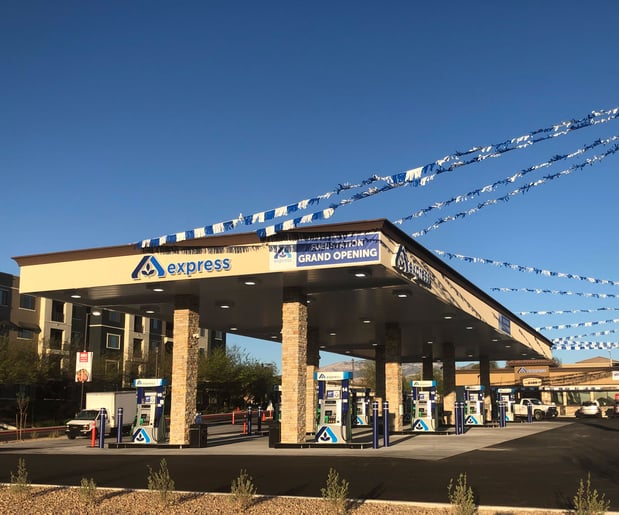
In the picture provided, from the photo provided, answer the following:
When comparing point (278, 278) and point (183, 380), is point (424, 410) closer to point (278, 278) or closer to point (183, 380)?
point (183, 380)

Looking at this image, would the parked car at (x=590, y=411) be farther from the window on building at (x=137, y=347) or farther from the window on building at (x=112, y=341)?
the window on building at (x=112, y=341)

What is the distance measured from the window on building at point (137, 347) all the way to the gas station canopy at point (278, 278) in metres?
39.2

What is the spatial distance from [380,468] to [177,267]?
10.3m

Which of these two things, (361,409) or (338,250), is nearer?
(338,250)

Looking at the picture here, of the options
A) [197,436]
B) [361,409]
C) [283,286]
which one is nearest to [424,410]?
[361,409]

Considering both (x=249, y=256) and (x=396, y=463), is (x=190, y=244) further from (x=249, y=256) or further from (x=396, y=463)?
(x=396, y=463)

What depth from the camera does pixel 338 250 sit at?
813 inches

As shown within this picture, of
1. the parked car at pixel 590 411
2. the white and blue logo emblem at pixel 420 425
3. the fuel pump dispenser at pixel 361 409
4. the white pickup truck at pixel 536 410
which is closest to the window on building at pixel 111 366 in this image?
the fuel pump dispenser at pixel 361 409

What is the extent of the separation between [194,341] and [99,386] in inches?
1569

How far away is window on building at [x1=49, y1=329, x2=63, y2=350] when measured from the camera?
6189cm

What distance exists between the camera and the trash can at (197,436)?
2450cm

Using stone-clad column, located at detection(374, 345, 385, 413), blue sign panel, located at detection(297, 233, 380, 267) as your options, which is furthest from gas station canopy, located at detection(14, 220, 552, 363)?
stone-clad column, located at detection(374, 345, 385, 413)

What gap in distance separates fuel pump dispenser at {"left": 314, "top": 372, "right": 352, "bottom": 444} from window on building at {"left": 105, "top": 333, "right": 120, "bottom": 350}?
2198 inches

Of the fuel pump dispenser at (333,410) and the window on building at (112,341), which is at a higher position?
the window on building at (112,341)
